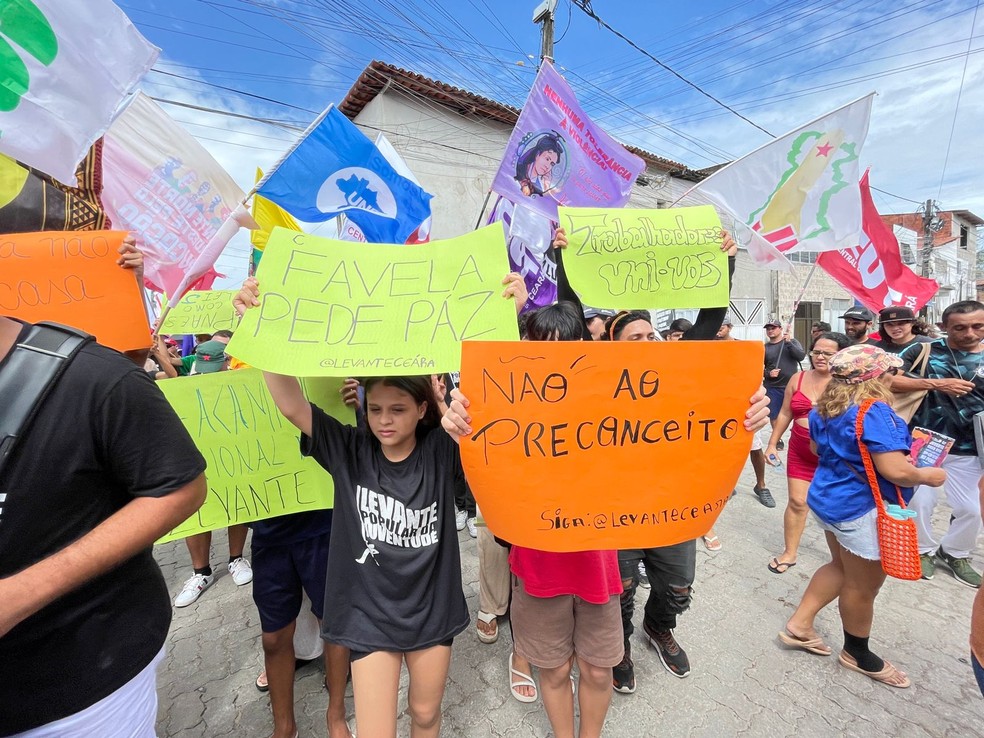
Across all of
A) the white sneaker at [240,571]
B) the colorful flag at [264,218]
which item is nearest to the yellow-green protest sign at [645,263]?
the colorful flag at [264,218]

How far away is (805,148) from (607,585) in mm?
3114

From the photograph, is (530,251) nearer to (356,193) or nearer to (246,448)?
(356,193)

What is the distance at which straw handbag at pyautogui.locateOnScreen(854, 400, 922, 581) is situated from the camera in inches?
85.2

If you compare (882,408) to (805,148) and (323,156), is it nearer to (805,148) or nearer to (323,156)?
(805,148)

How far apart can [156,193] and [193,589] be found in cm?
267

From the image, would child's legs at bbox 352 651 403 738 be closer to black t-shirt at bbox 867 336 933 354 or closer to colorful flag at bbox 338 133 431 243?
colorful flag at bbox 338 133 431 243

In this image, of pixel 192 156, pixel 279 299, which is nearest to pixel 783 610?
pixel 279 299

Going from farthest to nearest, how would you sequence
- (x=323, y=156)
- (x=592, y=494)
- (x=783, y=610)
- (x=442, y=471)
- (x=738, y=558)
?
1. (x=738, y=558)
2. (x=783, y=610)
3. (x=323, y=156)
4. (x=442, y=471)
5. (x=592, y=494)

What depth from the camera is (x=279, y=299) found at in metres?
1.58

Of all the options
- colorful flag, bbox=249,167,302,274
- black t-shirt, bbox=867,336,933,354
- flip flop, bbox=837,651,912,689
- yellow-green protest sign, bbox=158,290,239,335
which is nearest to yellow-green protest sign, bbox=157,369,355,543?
colorful flag, bbox=249,167,302,274

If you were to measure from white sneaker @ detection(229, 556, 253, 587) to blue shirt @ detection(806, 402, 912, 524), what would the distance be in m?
3.76

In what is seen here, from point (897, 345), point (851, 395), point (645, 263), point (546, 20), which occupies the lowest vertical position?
point (851, 395)

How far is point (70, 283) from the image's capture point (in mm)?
1740

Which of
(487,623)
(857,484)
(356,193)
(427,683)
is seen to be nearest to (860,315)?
(857,484)
